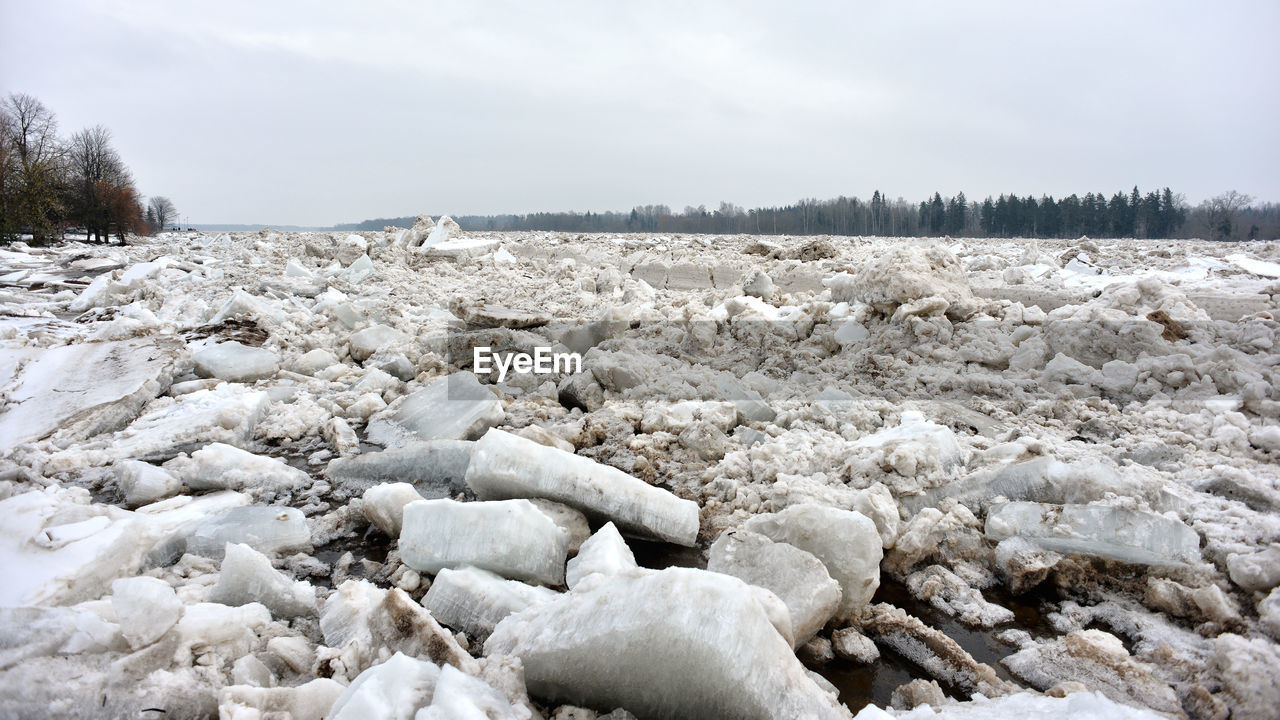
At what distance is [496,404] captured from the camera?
178 inches

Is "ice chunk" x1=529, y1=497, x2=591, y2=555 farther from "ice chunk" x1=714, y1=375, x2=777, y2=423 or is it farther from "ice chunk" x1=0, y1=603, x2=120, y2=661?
"ice chunk" x1=714, y1=375, x2=777, y2=423

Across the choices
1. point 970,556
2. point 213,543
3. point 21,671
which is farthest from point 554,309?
point 21,671

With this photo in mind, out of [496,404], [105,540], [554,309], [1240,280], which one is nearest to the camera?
[105,540]

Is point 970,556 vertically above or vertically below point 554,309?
below

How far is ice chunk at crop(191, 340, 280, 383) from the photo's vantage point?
5461mm

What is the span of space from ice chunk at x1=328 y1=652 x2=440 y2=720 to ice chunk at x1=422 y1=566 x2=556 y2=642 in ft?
1.79

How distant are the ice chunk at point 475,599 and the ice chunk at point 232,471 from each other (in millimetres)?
1818

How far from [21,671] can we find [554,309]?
683 centimetres

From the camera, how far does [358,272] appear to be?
37.9 feet

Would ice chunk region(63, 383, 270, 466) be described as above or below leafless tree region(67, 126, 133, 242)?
below

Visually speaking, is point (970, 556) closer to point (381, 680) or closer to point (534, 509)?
point (534, 509)

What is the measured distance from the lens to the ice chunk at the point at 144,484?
10.6ft

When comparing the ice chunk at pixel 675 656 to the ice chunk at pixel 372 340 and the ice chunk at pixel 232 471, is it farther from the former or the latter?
the ice chunk at pixel 372 340

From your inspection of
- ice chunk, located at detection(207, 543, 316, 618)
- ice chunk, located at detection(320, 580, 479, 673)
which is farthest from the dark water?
ice chunk, located at detection(207, 543, 316, 618)
